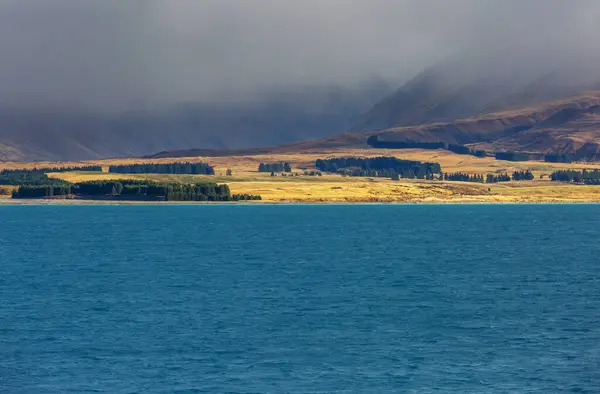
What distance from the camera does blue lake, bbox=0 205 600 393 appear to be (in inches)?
2100

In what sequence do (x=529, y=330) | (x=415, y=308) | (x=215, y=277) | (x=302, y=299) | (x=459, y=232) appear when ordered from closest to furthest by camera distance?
(x=529, y=330) < (x=415, y=308) < (x=302, y=299) < (x=215, y=277) < (x=459, y=232)

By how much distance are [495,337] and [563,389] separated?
521 inches

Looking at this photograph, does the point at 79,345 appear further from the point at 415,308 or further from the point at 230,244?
the point at 230,244

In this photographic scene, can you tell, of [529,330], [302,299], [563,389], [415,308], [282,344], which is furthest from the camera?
[302,299]

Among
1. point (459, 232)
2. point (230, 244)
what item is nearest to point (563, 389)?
point (230, 244)

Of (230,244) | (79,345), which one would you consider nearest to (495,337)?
(79,345)

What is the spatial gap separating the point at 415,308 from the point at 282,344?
701 inches

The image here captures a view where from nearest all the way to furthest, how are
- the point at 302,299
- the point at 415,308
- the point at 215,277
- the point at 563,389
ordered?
the point at 563,389, the point at 415,308, the point at 302,299, the point at 215,277

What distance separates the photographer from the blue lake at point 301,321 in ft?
175

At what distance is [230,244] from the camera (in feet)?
496

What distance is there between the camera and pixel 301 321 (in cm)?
7006

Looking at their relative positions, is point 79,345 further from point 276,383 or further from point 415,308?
point 415,308

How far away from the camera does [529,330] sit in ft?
216

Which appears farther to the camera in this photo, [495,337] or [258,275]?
[258,275]
